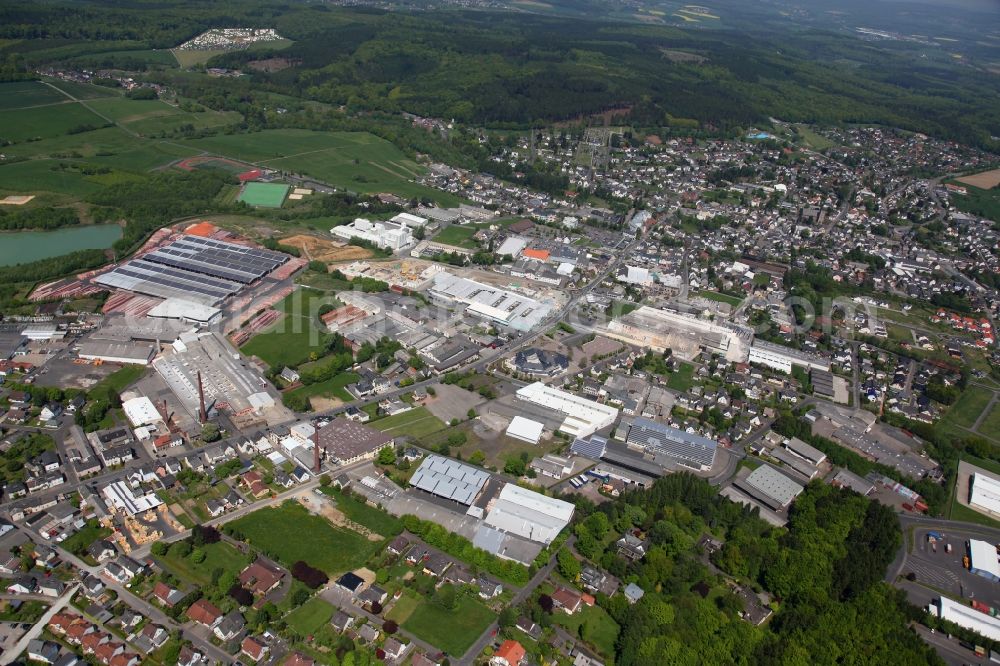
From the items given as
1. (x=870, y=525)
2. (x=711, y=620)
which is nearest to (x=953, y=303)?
(x=870, y=525)

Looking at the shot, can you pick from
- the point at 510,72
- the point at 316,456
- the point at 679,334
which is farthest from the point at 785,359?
the point at 510,72

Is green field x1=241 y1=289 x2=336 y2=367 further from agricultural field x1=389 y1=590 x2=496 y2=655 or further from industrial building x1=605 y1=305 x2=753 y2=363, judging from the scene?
industrial building x1=605 y1=305 x2=753 y2=363

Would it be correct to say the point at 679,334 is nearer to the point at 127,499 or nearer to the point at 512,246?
the point at 512,246

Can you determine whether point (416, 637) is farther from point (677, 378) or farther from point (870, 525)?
point (677, 378)

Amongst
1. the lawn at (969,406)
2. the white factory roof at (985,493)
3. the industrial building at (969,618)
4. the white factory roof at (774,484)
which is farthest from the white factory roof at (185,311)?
the lawn at (969,406)

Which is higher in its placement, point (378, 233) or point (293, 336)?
point (378, 233)

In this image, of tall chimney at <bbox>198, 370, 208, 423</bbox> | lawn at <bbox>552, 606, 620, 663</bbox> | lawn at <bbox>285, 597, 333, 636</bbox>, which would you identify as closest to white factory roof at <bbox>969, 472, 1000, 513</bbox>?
lawn at <bbox>552, 606, 620, 663</bbox>

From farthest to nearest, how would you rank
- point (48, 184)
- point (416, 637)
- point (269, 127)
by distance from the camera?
point (269, 127) → point (48, 184) → point (416, 637)
